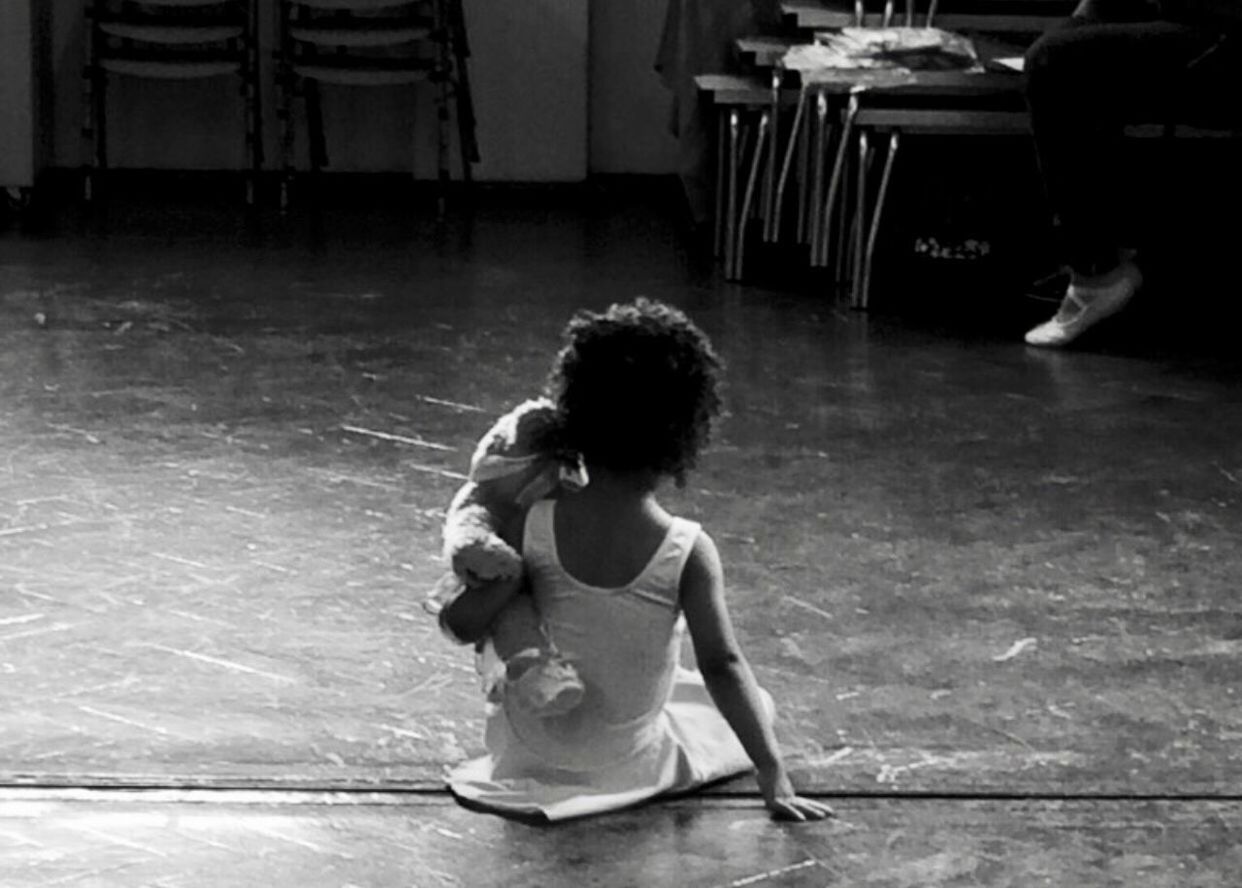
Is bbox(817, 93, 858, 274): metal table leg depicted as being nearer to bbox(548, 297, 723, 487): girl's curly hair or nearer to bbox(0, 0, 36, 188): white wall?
Result: bbox(0, 0, 36, 188): white wall

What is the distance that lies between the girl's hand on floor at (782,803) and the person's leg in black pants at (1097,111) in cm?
307

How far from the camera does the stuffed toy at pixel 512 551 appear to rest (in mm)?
2529

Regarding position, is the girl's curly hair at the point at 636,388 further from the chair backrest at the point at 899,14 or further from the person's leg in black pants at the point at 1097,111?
the chair backrest at the point at 899,14

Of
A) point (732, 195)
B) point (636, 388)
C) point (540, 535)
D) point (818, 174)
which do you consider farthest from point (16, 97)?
point (636, 388)

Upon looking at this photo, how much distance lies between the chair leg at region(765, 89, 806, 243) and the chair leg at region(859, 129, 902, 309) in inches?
14.9

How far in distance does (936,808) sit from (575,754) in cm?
40

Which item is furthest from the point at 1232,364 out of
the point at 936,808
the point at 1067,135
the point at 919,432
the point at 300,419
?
the point at 936,808

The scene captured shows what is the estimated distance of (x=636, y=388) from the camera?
248 centimetres

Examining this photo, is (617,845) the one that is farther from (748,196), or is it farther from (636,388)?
(748,196)

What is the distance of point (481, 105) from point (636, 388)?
591cm

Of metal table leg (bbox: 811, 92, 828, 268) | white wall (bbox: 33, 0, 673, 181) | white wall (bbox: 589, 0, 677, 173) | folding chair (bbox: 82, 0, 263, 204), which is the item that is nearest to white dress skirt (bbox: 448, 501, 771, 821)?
metal table leg (bbox: 811, 92, 828, 268)

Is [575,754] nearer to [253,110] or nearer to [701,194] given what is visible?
[701,194]

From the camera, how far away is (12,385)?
4.75m

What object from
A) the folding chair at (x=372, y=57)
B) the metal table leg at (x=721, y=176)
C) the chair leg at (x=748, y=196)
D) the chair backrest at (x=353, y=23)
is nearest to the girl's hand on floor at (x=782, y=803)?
the chair leg at (x=748, y=196)
